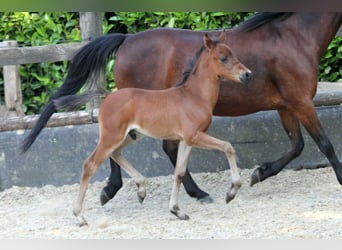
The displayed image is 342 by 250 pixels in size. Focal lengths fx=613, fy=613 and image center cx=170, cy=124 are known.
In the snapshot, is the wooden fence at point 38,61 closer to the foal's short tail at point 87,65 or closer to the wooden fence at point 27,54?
the wooden fence at point 27,54

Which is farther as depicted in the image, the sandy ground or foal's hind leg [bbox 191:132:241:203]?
foal's hind leg [bbox 191:132:241:203]

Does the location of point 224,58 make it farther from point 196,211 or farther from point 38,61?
point 38,61

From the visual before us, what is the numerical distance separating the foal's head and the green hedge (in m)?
2.53

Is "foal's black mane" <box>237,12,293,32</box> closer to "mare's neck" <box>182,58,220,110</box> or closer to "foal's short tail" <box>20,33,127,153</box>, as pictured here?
"mare's neck" <box>182,58,220,110</box>

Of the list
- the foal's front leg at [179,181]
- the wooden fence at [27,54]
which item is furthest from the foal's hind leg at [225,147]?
the wooden fence at [27,54]

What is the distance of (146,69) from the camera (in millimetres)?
5035

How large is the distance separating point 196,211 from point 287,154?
3.33ft

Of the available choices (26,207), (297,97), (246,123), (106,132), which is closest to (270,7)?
(106,132)

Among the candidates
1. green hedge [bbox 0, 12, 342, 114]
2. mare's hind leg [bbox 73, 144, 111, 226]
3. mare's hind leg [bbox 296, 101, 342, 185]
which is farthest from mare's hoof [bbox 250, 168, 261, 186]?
green hedge [bbox 0, 12, 342, 114]

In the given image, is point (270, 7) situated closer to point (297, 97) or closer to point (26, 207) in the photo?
point (297, 97)

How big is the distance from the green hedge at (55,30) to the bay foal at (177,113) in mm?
2552

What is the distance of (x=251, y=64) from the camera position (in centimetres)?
497

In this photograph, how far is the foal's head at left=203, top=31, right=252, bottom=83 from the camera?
406cm

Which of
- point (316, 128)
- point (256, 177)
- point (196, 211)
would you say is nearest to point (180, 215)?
point (196, 211)
